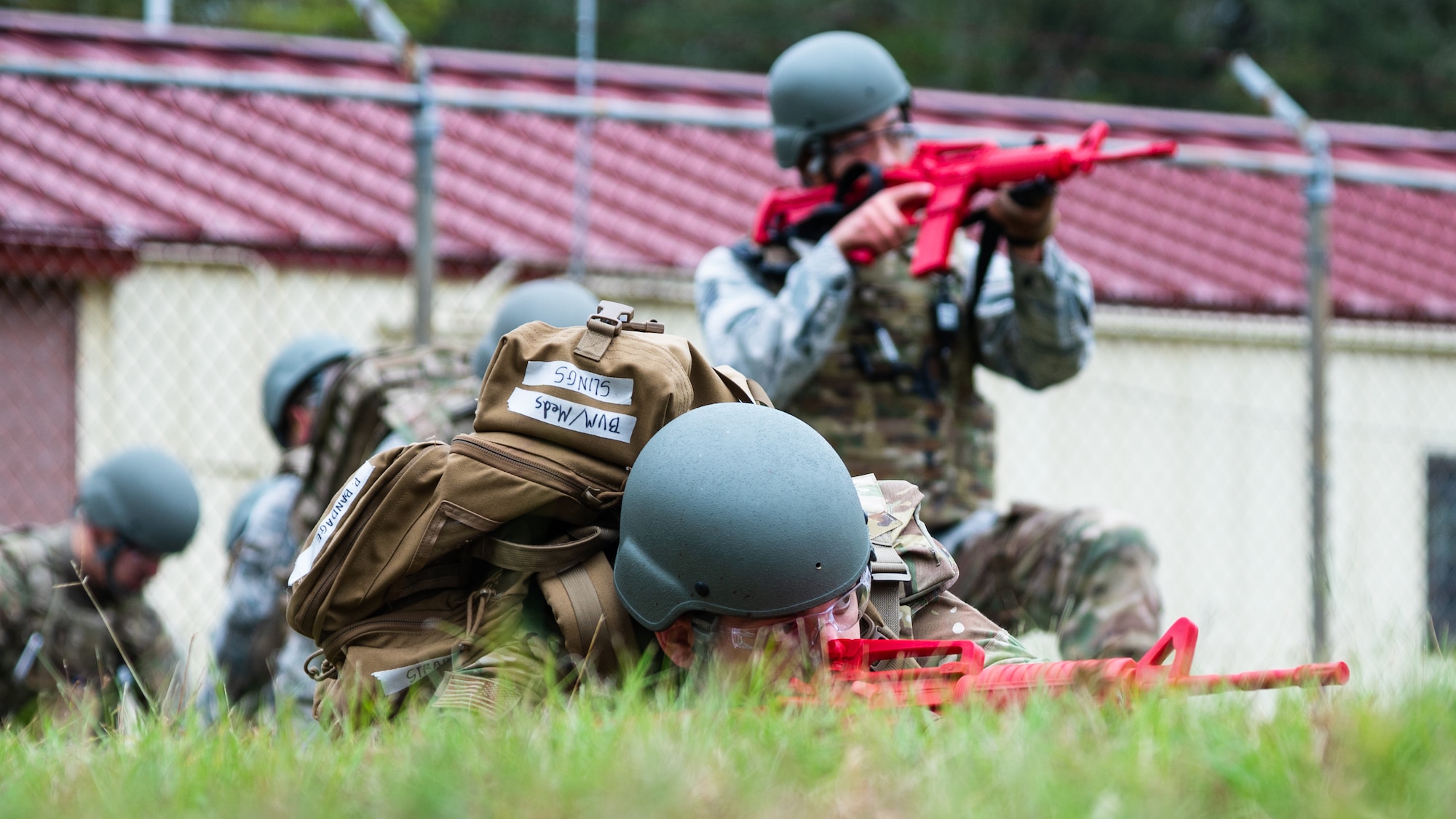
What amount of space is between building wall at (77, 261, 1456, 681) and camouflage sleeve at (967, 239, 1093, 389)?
3.24m

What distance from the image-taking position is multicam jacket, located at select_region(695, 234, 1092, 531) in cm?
405

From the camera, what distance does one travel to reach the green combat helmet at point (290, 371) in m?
5.50

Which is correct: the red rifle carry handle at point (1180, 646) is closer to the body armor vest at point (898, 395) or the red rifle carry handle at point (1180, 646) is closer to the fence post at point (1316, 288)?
the body armor vest at point (898, 395)

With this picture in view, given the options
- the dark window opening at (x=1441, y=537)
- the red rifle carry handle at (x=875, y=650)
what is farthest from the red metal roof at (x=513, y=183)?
the red rifle carry handle at (x=875, y=650)

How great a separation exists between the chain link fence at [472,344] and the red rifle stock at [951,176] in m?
3.14

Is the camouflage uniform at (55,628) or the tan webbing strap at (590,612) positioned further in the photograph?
the camouflage uniform at (55,628)

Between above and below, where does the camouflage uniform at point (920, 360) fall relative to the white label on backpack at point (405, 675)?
above

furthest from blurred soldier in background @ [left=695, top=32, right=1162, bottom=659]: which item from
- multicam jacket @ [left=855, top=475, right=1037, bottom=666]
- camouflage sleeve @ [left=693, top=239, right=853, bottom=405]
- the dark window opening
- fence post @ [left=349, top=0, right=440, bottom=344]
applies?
the dark window opening

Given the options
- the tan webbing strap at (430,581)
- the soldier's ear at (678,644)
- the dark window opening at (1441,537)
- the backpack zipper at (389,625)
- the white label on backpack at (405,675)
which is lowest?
the dark window opening at (1441,537)

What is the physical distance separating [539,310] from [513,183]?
5090mm

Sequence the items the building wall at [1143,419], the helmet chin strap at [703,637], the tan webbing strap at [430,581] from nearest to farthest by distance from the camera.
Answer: the helmet chin strap at [703,637] < the tan webbing strap at [430,581] < the building wall at [1143,419]

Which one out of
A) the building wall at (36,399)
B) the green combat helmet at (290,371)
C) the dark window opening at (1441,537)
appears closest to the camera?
the green combat helmet at (290,371)

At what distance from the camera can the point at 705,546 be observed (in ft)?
7.10

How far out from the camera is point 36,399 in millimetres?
7191
